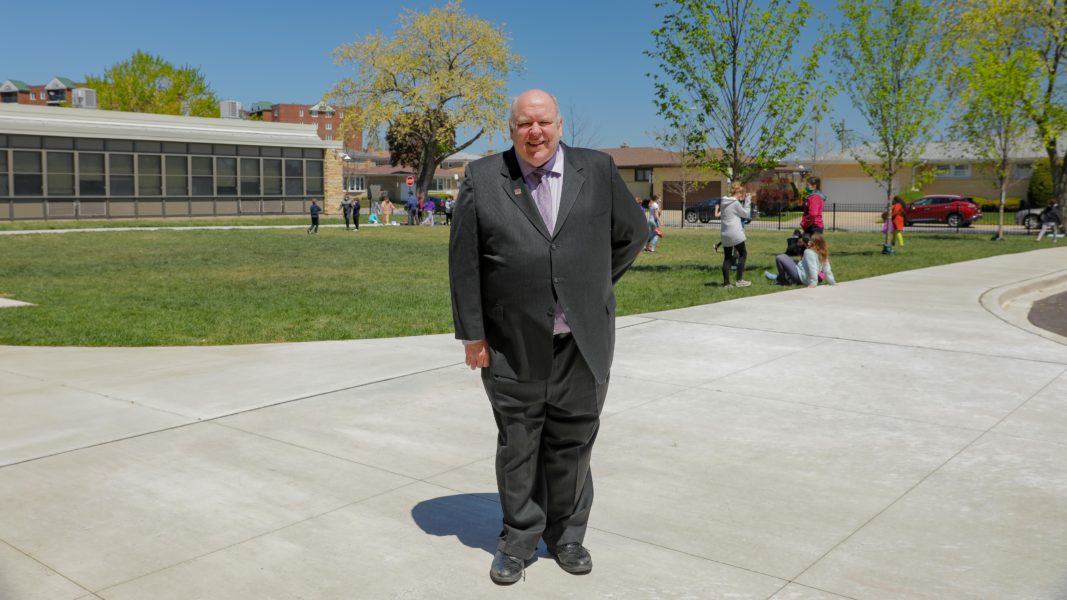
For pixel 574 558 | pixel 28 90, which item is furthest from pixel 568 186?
pixel 28 90

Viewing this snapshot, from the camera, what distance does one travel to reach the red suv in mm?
41188

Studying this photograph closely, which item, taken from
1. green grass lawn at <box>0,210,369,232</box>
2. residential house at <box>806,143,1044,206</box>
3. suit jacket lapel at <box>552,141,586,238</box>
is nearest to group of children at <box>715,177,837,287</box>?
suit jacket lapel at <box>552,141,586,238</box>

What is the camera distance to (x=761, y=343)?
909 centimetres

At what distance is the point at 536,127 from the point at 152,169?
44.0 metres

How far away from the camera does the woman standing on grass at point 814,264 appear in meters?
14.4

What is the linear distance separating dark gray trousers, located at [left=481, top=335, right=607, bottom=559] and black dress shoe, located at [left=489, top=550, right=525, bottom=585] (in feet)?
0.08

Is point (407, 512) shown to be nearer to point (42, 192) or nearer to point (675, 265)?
point (675, 265)

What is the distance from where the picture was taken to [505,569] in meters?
Answer: 3.64

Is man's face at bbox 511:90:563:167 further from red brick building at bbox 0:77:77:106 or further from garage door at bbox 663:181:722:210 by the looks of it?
red brick building at bbox 0:77:77:106

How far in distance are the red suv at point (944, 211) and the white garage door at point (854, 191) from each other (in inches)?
816

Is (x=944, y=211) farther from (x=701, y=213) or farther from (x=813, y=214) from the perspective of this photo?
(x=813, y=214)

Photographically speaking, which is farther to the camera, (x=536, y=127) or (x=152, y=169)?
(x=152, y=169)

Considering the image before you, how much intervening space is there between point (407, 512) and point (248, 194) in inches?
1778

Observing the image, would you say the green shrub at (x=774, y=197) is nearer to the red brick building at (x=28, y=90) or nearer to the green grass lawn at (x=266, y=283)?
the green grass lawn at (x=266, y=283)
